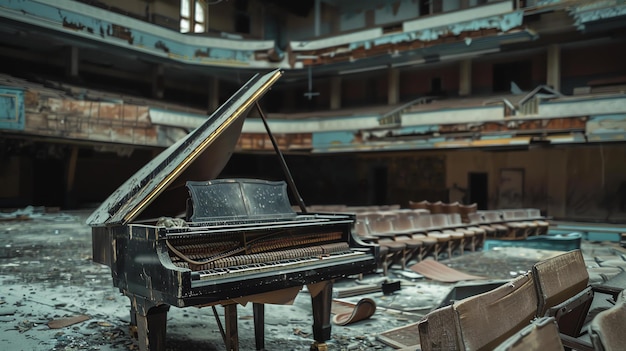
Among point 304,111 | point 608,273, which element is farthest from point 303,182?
point 608,273

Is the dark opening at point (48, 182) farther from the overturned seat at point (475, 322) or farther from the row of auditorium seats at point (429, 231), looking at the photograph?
the overturned seat at point (475, 322)

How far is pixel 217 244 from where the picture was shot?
3.04 m

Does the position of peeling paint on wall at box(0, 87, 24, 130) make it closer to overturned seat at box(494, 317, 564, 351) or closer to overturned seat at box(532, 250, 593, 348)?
overturned seat at box(532, 250, 593, 348)

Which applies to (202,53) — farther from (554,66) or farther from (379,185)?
(554,66)

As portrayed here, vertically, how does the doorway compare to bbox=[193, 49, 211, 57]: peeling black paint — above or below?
below

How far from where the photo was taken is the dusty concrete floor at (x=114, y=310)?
3.74 metres

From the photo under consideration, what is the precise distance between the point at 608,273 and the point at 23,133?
1285 cm

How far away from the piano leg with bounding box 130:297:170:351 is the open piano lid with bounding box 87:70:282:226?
0.53 m

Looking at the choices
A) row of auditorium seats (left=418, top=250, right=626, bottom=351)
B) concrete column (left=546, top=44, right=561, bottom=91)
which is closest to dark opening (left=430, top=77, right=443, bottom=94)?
concrete column (left=546, top=44, right=561, bottom=91)

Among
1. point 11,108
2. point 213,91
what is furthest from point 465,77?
point 11,108

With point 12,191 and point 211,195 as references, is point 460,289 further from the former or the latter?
point 12,191

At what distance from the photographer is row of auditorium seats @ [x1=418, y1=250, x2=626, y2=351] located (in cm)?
170

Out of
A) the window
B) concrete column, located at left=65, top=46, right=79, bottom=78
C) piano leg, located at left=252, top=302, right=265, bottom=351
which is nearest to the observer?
piano leg, located at left=252, top=302, right=265, bottom=351

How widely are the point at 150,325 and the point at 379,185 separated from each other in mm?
16097
